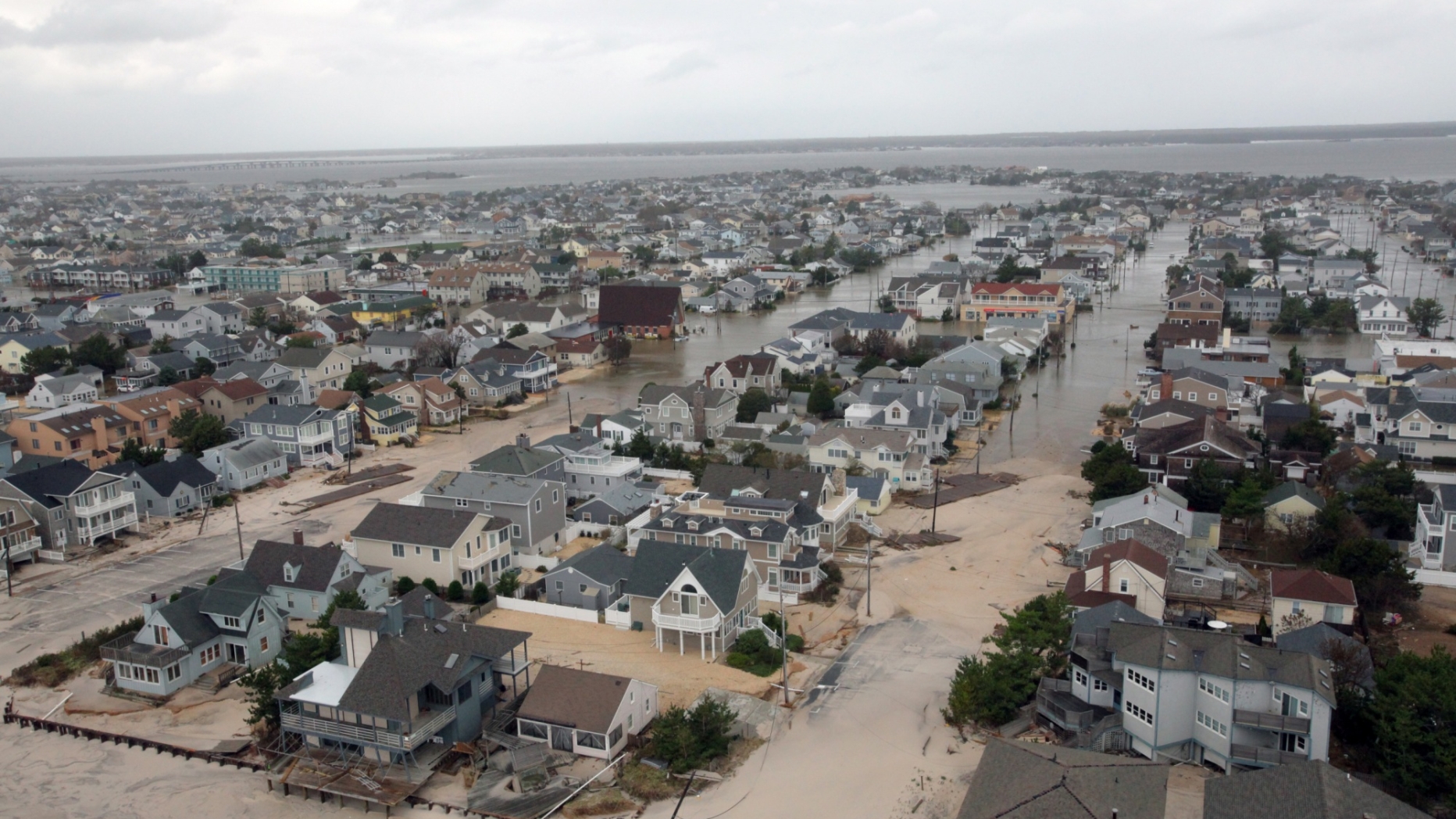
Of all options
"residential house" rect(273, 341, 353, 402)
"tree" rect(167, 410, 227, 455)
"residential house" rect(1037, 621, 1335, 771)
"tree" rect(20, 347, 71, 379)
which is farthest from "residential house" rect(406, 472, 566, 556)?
"tree" rect(20, 347, 71, 379)

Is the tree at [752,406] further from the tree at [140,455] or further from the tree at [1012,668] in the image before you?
the tree at [1012,668]

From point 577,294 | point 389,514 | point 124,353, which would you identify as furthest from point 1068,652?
point 577,294

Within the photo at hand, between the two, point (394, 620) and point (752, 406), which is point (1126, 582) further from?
point (752, 406)

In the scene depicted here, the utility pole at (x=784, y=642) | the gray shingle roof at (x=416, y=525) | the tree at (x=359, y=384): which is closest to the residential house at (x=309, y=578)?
the gray shingle roof at (x=416, y=525)

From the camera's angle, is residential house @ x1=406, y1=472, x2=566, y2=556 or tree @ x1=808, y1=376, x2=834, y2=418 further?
tree @ x1=808, y1=376, x2=834, y2=418

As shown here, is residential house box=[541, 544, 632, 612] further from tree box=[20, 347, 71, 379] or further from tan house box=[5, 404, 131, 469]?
tree box=[20, 347, 71, 379]
